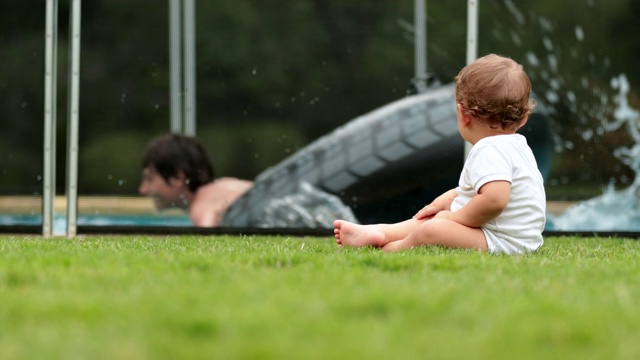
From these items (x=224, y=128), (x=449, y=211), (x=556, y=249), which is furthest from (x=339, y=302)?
(x=224, y=128)

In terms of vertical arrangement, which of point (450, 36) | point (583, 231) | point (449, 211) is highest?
point (450, 36)

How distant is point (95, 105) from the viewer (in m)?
7.20

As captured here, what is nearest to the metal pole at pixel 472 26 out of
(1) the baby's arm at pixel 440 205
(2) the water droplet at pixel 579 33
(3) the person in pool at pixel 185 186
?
(2) the water droplet at pixel 579 33

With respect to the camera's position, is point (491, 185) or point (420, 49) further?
point (420, 49)

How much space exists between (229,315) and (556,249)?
114 inches

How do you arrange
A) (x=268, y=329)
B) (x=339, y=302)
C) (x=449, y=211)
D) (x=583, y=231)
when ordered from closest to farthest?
(x=268, y=329)
(x=339, y=302)
(x=449, y=211)
(x=583, y=231)

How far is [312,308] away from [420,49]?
15.8ft

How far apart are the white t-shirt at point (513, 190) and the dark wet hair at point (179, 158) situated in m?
3.06

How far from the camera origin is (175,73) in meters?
7.19

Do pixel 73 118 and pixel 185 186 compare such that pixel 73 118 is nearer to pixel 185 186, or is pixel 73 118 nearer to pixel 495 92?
pixel 185 186

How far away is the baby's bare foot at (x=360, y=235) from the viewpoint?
4.55m

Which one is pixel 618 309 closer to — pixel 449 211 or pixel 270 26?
pixel 449 211

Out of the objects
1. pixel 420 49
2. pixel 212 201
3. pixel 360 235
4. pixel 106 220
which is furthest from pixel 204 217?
pixel 360 235

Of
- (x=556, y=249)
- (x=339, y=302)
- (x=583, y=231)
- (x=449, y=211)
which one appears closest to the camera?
(x=339, y=302)
